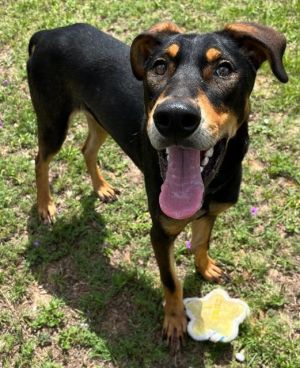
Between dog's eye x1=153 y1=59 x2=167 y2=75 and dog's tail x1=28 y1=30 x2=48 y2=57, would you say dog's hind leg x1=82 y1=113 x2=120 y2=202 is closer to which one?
dog's tail x1=28 y1=30 x2=48 y2=57

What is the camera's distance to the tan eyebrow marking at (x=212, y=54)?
3211 mm

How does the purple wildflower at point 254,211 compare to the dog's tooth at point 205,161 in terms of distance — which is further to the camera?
the purple wildflower at point 254,211

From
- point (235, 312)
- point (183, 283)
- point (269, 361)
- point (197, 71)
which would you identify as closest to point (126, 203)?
point (183, 283)

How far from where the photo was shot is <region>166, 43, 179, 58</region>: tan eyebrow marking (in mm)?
3286

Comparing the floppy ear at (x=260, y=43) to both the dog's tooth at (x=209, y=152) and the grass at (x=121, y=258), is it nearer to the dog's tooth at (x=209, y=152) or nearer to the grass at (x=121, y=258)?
the dog's tooth at (x=209, y=152)

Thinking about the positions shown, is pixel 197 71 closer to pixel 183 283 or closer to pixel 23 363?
pixel 183 283

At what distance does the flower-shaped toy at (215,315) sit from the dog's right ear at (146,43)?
1.86 meters

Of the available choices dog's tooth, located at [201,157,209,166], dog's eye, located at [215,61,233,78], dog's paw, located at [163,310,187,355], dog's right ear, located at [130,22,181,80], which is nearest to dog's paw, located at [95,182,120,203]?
dog's paw, located at [163,310,187,355]

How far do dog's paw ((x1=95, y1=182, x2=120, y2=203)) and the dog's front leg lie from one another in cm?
137

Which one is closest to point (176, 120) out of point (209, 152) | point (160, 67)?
point (209, 152)

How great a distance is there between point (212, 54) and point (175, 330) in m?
2.17

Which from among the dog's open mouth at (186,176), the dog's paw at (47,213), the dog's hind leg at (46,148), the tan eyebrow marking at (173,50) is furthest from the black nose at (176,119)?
the dog's paw at (47,213)

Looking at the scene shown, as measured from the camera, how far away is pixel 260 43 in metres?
3.33

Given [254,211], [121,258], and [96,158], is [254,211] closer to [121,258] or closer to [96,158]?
[121,258]
